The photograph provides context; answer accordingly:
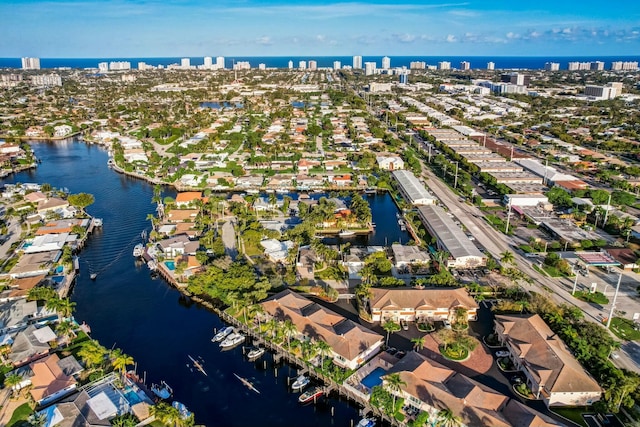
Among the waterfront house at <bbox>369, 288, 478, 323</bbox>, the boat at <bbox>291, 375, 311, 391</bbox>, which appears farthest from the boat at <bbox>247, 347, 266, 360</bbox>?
the waterfront house at <bbox>369, 288, 478, 323</bbox>

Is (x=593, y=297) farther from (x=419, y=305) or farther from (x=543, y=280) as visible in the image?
(x=419, y=305)

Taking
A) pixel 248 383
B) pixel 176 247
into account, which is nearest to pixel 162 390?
pixel 248 383

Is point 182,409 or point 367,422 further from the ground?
point 182,409

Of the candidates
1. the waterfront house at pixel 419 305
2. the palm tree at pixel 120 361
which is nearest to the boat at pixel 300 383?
the waterfront house at pixel 419 305

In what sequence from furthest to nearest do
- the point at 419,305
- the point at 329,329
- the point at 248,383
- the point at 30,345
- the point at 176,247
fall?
the point at 176,247 → the point at 419,305 → the point at 329,329 → the point at 30,345 → the point at 248,383

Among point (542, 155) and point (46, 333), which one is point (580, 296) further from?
point (542, 155)

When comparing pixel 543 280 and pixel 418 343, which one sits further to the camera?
pixel 543 280

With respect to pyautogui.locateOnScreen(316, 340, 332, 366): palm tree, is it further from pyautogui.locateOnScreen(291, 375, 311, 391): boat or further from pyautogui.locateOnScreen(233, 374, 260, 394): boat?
pyautogui.locateOnScreen(233, 374, 260, 394): boat
